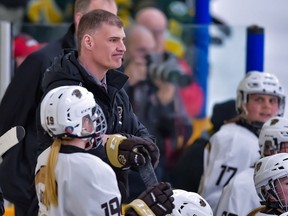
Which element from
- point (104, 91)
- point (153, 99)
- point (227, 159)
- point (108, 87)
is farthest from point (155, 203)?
point (153, 99)

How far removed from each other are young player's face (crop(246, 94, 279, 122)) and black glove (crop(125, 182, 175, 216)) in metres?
2.59

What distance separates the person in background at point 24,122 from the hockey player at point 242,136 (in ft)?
4.11

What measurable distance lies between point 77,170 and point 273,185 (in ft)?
4.65

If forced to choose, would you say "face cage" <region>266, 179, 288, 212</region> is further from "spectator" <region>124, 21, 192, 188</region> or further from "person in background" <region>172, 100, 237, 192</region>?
"spectator" <region>124, 21, 192, 188</region>

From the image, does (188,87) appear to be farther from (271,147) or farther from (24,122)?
(24,122)

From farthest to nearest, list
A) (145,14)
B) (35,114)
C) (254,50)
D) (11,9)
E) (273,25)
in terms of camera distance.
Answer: (273,25) < (11,9) < (145,14) < (254,50) < (35,114)

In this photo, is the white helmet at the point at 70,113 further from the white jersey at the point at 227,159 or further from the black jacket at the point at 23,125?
the white jersey at the point at 227,159

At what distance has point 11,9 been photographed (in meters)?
14.1

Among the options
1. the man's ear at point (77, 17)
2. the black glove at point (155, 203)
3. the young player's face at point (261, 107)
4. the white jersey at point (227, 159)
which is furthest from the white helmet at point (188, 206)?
the young player's face at point (261, 107)

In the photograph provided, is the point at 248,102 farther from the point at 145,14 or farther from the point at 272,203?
the point at 145,14

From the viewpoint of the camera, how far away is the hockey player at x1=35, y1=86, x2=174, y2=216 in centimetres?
703

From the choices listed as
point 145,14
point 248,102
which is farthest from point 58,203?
point 145,14

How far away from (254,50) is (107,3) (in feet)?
7.02

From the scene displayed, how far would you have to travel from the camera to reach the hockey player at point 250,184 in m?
8.76
